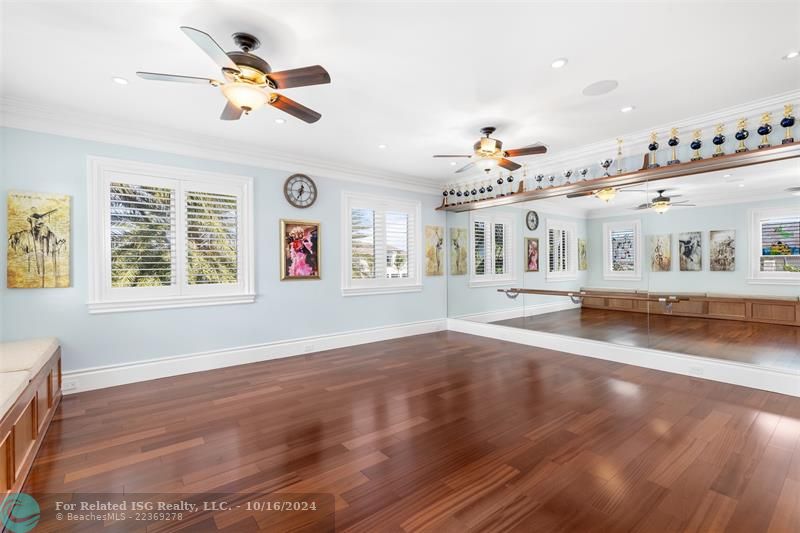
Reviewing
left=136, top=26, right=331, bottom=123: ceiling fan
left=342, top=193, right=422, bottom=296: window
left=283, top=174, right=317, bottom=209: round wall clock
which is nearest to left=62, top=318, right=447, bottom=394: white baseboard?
left=342, top=193, right=422, bottom=296: window

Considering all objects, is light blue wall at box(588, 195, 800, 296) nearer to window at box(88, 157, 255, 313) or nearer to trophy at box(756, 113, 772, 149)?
trophy at box(756, 113, 772, 149)

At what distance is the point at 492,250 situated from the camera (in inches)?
259

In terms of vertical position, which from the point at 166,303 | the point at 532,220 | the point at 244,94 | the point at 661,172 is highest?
the point at 244,94

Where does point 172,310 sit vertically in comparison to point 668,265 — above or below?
below

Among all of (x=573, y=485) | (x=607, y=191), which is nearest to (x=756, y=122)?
(x=607, y=191)

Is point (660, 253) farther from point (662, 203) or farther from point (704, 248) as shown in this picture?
point (662, 203)

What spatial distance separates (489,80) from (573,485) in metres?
3.16

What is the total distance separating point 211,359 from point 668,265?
5.98 meters

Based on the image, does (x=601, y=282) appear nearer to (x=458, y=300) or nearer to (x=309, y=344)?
(x=458, y=300)

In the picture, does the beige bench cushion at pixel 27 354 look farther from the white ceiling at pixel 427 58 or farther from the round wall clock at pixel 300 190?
the round wall clock at pixel 300 190

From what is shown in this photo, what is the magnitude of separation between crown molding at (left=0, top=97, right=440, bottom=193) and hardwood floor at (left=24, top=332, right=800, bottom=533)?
9.23 feet

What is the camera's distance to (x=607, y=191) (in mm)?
4785

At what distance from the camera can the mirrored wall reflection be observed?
3.74 meters

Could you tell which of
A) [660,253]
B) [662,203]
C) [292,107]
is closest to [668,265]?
[660,253]
